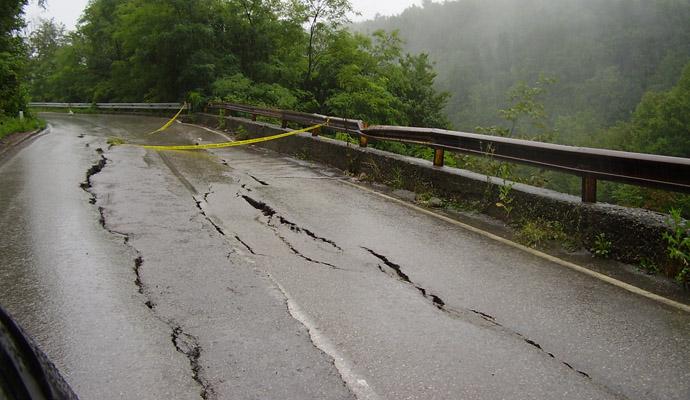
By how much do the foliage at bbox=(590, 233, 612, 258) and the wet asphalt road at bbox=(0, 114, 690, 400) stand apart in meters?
0.67

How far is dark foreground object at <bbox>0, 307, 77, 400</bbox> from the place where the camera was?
49.9 inches

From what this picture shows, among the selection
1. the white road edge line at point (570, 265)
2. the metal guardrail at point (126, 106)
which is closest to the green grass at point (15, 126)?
the metal guardrail at point (126, 106)

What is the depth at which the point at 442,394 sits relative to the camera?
3.07 metres

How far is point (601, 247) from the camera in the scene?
18.9ft

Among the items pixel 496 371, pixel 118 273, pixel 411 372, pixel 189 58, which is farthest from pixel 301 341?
pixel 189 58

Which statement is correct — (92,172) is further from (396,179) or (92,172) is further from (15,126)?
(15,126)

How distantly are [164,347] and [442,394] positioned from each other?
1832 mm

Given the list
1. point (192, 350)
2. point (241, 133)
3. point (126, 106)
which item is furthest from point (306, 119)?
point (126, 106)

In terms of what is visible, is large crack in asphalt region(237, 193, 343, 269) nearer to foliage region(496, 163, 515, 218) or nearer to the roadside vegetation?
foliage region(496, 163, 515, 218)

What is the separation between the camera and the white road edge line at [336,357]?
10.1ft

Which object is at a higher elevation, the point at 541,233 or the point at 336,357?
the point at 541,233

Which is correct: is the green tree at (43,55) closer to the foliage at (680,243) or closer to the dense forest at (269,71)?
the dense forest at (269,71)

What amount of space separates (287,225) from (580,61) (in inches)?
7026

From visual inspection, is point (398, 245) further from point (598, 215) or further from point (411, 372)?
point (411, 372)
